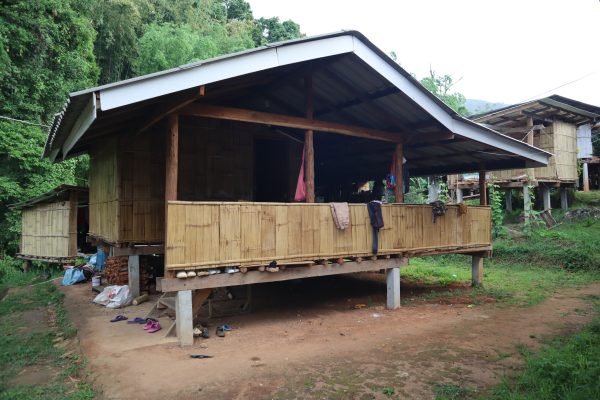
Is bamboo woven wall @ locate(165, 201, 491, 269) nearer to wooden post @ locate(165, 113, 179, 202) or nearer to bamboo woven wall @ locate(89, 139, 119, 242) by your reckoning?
wooden post @ locate(165, 113, 179, 202)

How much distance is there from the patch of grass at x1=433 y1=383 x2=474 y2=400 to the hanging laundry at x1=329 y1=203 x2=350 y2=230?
11.3 ft

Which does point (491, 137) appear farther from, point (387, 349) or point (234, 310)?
point (234, 310)

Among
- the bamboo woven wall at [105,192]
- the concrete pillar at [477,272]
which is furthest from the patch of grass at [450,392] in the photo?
the concrete pillar at [477,272]

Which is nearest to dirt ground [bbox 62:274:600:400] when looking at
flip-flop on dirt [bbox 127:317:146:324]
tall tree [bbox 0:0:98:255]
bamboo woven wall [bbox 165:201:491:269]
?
flip-flop on dirt [bbox 127:317:146:324]

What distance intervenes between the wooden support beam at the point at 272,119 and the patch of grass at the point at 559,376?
489 cm

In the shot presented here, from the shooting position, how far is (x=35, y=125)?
54.5ft

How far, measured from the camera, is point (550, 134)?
56.4ft

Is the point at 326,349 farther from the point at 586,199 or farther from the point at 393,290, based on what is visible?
the point at 586,199

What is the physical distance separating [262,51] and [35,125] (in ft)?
48.2

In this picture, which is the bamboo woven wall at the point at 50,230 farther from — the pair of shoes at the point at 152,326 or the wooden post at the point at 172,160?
the wooden post at the point at 172,160

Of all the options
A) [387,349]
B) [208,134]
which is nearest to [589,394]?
[387,349]

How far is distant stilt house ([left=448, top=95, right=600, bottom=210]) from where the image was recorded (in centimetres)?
1675

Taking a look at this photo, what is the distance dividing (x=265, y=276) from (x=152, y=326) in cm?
208

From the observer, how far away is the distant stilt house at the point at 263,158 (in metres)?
5.96
